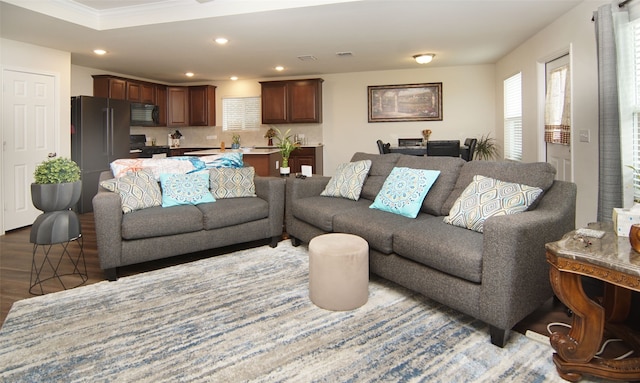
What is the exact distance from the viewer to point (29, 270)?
3.33 metres

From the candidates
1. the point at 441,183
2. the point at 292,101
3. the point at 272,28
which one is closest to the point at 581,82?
the point at 441,183

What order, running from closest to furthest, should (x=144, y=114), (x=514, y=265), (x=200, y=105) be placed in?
(x=514, y=265) < (x=144, y=114) < (x=200, y=105)

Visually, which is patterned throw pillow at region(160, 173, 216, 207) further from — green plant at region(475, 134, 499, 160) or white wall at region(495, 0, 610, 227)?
green plant at region(475, 134, 499, 160)

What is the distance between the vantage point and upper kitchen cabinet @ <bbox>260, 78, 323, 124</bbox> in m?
7.61

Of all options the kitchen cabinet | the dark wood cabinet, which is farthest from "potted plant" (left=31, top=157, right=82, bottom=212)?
the kitchen cabinet

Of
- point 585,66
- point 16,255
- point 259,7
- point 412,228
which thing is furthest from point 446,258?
point 16,255

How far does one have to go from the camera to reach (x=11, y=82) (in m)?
4.78

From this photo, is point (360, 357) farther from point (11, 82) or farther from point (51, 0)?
point (11, 82)

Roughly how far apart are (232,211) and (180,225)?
1.60ft

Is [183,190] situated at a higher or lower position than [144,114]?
lower

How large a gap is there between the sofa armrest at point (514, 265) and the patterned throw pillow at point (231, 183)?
2.66 m

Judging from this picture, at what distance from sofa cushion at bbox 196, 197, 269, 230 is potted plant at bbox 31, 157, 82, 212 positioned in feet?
3.40

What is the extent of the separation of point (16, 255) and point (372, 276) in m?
3.48

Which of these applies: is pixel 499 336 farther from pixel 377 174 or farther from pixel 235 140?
pixel 235 140
